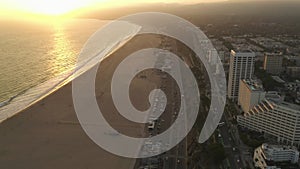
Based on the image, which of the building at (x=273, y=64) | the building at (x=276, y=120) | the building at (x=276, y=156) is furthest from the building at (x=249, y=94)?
the building at (x=273, y=64)

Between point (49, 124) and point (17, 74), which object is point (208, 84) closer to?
point (49, 124)

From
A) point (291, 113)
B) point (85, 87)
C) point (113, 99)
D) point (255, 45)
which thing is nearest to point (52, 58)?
point (85, 87)

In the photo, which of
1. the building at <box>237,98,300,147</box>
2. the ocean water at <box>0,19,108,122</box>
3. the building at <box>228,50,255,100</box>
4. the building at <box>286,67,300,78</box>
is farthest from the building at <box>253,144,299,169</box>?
the building at <box>286,67,300,78</box>

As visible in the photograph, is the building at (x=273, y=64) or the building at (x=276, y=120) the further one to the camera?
the building at (x=273, y=64)

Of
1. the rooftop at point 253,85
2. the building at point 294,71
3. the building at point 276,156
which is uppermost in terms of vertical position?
the rooftop at point 253,85

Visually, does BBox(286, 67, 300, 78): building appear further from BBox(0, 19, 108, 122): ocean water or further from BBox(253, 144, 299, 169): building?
BBox(0, 19, 108, 122): ocean water

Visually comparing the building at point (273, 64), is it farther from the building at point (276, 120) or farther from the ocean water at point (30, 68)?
the ocean water at point (30, 68)
